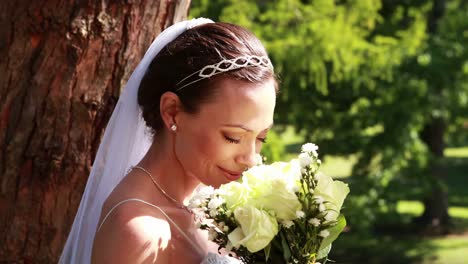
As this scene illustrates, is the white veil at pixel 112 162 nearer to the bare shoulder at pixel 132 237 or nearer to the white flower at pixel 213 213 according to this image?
the bare shoulder at pixel 132 237

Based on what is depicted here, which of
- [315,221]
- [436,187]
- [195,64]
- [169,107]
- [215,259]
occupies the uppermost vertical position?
[195,64]

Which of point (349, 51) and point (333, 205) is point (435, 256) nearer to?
point (349, 51)

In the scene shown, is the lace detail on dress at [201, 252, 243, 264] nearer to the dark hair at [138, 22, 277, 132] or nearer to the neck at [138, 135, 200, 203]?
the neck at [138, 135, 200, 203]

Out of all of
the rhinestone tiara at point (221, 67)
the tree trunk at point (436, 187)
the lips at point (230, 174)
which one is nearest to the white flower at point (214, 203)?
the lips at point (230, 174)

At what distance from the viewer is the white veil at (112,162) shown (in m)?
3.02

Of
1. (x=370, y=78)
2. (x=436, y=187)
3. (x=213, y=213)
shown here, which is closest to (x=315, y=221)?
(x=213, y=213)

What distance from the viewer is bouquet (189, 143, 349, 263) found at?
100 inches

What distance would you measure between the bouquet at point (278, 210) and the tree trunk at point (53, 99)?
3.54ft

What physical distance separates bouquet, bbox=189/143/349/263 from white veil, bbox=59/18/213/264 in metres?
0.56

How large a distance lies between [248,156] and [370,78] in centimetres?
938

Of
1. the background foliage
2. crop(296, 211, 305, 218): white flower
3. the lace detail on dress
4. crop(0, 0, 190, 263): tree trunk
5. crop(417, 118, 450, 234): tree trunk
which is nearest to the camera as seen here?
crop(296, 211, 305, 218): white flower

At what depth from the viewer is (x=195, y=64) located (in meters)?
2.68

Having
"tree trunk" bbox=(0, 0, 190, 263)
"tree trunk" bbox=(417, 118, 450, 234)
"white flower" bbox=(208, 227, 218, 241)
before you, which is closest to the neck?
"white flower" bbox=(208, 227, 218, 241)

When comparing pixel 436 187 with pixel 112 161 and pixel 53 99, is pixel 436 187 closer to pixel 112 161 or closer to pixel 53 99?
pixel 53 99
